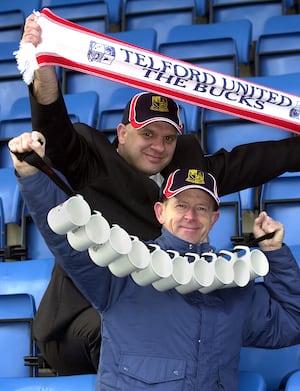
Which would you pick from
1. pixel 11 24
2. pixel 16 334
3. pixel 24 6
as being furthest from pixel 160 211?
pixel 24 6

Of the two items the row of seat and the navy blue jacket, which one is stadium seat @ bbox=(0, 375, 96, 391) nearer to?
the navy blue jacket

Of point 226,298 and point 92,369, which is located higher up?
point 226,298

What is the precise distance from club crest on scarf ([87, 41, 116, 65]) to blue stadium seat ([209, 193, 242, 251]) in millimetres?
1180

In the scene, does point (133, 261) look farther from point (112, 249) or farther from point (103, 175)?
point (103, 175)

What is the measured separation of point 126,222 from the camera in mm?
2426

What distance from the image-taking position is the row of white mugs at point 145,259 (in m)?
1.86

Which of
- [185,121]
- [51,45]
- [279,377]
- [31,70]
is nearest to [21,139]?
[31,70]

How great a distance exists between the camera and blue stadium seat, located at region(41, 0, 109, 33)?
16.9 feet

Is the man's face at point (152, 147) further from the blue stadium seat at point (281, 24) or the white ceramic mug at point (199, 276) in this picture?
the blue stadium seat at point (281, 24)

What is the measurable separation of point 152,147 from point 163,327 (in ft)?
1.88

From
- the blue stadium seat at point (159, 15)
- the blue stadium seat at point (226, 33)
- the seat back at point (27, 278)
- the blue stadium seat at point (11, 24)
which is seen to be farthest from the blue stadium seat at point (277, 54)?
the seat back at point (27, 278)

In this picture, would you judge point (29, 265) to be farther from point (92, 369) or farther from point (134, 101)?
point (134, 101)

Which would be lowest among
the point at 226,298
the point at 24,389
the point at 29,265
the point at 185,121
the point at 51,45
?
the point at 24,389

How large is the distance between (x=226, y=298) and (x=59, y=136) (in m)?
0.59
